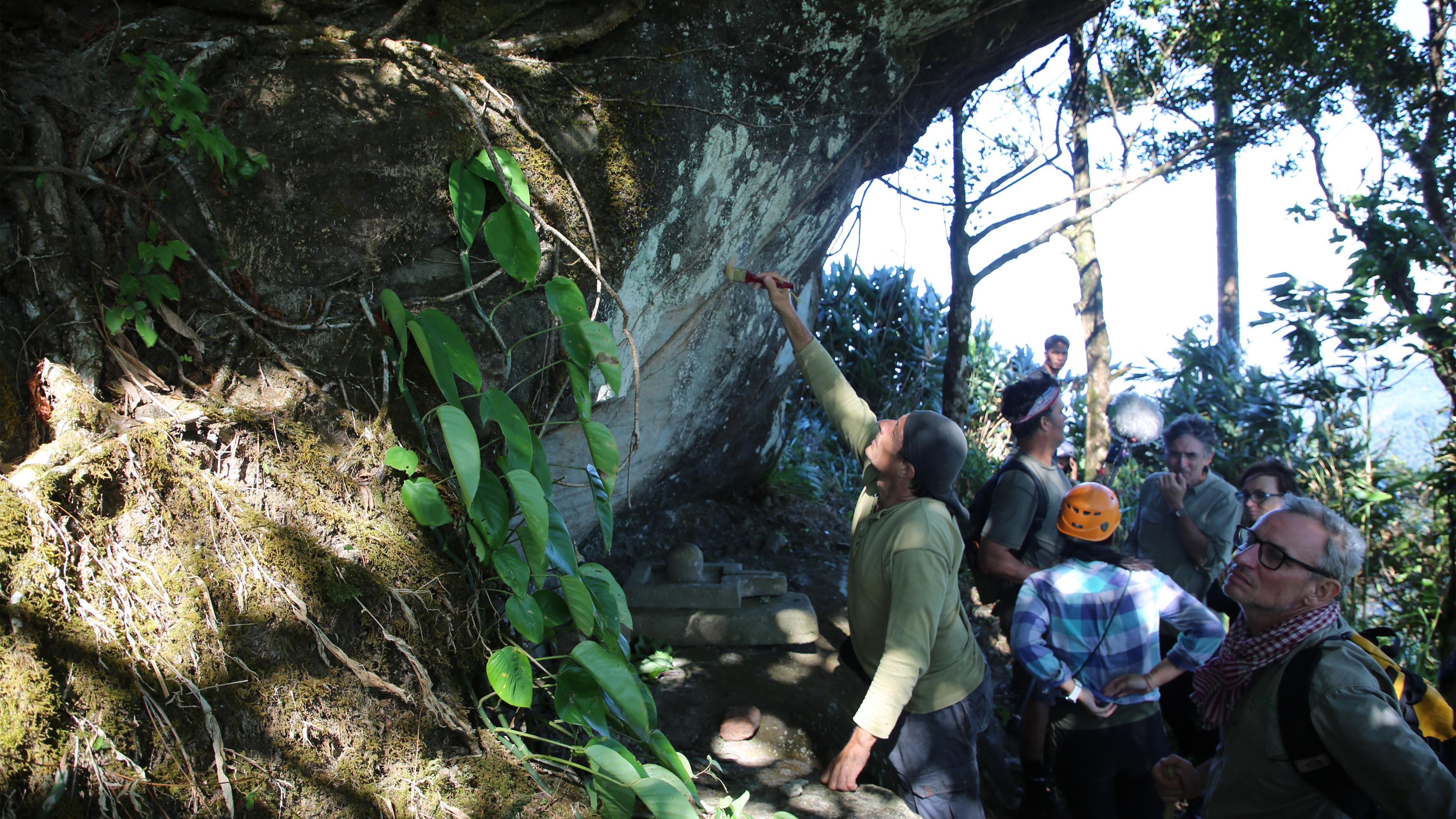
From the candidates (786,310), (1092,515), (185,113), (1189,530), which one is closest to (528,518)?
(185,113)

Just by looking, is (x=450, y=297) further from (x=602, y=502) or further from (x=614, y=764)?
(x=614, y=764)

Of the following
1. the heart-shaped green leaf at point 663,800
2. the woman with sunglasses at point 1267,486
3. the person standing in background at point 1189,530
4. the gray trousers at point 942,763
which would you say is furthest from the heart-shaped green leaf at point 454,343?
the woman with sunglasses at point 1267,486

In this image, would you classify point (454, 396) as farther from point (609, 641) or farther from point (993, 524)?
point (993, 524)

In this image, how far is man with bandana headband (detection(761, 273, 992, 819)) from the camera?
7.45 feet

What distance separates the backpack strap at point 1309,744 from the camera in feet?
5.82

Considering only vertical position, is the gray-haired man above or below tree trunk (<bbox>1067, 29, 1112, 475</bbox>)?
below

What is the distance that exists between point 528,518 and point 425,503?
23cm

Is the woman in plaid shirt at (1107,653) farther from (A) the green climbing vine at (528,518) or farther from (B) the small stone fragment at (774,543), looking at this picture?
(B) the small stone fragment at (774,543)

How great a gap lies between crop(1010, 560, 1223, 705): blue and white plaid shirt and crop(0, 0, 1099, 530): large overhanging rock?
143 cm

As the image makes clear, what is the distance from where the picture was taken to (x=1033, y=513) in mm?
3193

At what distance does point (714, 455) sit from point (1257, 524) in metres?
3.22

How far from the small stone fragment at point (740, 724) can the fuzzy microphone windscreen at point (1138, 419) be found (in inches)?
95.1

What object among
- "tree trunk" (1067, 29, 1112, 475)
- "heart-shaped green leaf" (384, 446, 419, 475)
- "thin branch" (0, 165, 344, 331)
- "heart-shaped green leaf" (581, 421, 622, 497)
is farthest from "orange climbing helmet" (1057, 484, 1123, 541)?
"tree trunk" (1067, 29, 1112, 475)

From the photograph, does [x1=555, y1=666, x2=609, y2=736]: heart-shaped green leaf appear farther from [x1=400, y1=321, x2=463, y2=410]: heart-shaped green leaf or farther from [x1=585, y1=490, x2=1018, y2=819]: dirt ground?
[x1=400, y1=321, x2=463, y2=410]: heart-shaped green leaf
